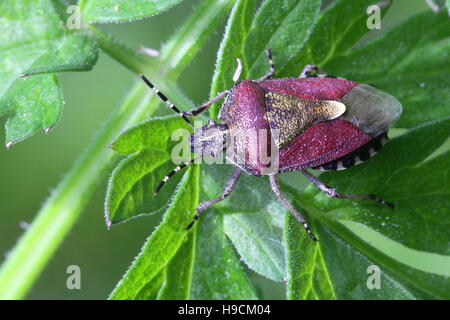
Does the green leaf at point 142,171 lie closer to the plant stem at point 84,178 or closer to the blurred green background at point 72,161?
the plant stem at point 84,178

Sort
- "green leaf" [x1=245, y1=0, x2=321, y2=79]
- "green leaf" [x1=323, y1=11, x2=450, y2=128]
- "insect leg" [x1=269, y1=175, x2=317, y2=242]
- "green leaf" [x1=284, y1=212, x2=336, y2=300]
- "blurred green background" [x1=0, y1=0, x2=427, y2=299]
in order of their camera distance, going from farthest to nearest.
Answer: "blurred green background" [x1=0, y1=0, x2=427, y2=299] → "green leaf" [x1=323, y1=11, x2=450, y2=128] → "green leaf" [x1=245, y1=0, x2=321, y2=79] → "insect leg" [x1=269, y1=175, x2=317, y2=242] → "green leaf" [x1=284, y1=212, x2=336, y2=300]

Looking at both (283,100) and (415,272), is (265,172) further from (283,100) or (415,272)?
(415,272)

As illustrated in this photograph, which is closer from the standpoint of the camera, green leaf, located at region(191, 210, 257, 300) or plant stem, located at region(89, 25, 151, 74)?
green leaf, located at region(191, 210, 257, 300)

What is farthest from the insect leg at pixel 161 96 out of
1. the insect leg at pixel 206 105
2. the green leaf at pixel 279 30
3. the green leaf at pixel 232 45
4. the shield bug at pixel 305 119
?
the green leaf at pixel 279 30

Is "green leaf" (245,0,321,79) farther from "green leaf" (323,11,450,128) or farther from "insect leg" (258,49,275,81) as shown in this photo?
"green leaf" (323,11,450,128)

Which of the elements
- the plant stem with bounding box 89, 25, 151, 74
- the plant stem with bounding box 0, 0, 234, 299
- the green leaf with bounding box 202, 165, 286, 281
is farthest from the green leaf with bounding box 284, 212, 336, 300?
the plant stem with bounding box 89, 25, 151, 74

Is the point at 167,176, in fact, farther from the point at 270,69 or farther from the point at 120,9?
the point at 120,9

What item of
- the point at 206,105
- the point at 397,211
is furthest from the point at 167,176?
the point at 397,211
